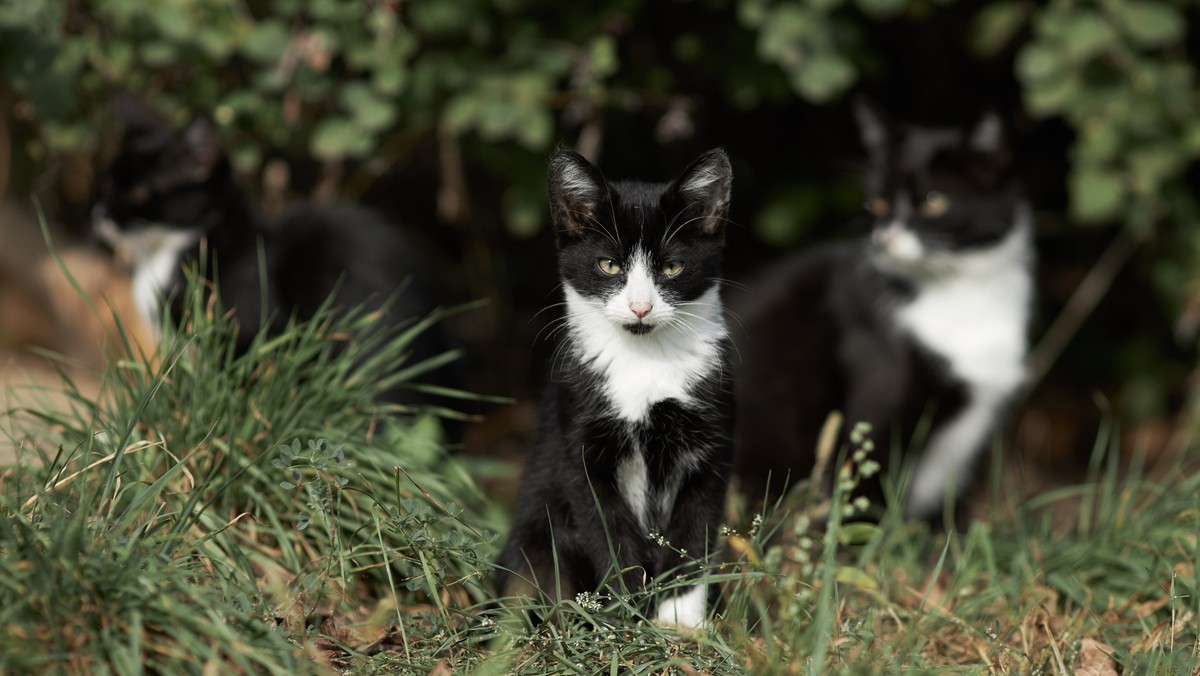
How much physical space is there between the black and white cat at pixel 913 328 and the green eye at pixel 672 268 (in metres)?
1.57

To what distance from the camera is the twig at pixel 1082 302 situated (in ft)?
16.9

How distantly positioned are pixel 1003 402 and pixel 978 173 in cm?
87

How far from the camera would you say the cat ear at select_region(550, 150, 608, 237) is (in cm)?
237

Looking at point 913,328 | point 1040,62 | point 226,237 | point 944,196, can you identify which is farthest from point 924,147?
point 226,237

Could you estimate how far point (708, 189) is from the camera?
2441 millimetres

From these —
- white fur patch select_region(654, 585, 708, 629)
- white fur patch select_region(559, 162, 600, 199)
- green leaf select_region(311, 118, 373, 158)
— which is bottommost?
white fur patch select_region(654, 585, 708, 629)

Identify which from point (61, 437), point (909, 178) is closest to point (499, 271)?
point (909, 178)

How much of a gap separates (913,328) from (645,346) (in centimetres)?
175

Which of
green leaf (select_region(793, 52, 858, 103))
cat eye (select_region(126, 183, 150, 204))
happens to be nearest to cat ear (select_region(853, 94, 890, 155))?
green leaf (select_region(793, 52, 858, 103))

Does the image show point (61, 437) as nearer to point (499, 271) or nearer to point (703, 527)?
point (703, 527)

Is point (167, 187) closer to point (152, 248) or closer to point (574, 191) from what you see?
point (152, 248)

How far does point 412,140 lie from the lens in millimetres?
4820

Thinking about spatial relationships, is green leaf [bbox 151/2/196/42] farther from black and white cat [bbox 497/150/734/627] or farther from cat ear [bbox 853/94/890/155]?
cat ear [bbox 853/94/890/155]

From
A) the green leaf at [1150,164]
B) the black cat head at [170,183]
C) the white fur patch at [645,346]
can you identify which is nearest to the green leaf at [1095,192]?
the green leaf at [1150,164]
